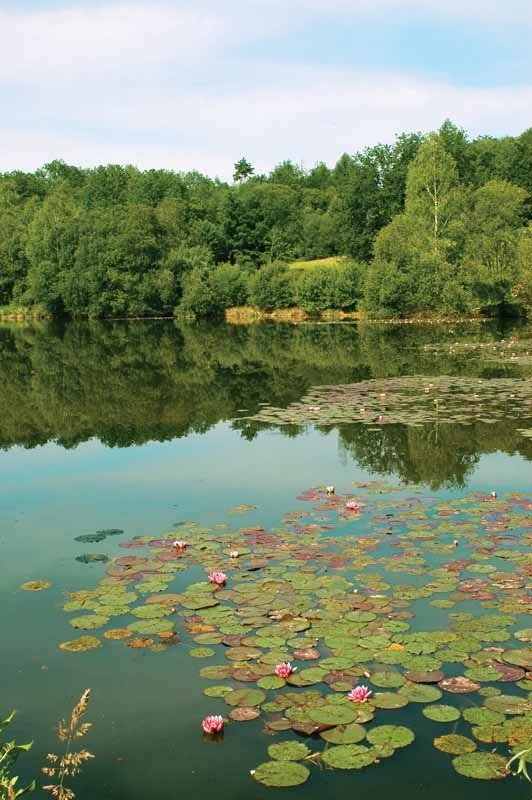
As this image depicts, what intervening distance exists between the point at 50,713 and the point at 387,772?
2288mm

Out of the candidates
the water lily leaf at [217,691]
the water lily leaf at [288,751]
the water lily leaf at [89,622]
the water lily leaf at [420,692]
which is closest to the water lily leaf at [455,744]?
the water lily leaf at [420,692]

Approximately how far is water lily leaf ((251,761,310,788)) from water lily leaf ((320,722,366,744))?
1.00ft

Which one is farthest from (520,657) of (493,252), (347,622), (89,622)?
(493,252)

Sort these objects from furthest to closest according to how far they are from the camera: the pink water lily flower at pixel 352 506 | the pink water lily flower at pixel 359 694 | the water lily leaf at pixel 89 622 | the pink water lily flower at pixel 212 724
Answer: the pink water lily flower at pixel 352 506 < the water lily leaf at pixel 89 622 < the pink water lily flower at pixel 359 694 < the pink water lily flower at pixel 212 724

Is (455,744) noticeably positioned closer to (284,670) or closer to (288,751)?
(288,751)

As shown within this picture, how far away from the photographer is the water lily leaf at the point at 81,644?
610 cm

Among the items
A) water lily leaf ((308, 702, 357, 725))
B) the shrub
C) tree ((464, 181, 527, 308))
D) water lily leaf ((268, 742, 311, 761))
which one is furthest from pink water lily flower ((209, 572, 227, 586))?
the shrub

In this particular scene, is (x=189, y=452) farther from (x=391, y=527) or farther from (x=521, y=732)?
(x=521, y=732)

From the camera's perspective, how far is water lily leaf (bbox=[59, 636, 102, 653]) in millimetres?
6102

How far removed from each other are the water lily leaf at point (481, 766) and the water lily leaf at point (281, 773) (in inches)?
35.2

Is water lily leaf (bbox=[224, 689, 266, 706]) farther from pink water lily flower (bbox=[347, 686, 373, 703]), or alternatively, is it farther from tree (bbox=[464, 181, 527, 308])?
tree (bbox=[464, 181, 527, 308])

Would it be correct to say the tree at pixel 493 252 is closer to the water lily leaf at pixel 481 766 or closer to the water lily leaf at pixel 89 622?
the water lily leaf at pixel 89 622

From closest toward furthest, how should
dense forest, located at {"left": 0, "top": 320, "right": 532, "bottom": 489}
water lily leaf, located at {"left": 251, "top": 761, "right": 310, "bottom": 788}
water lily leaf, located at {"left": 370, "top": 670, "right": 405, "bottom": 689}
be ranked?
A: water lily leaf, located at {"left": 251, "top": 761, "right": 310, "bottom": 788} < water lily leaf, located at {"left": 370, "top": 670, "right": 405, "bottom": 689} < dense forest, located at {"left": 0, "top": 320, "right": 532, "bottom": 489}

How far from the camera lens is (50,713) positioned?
205 inches
